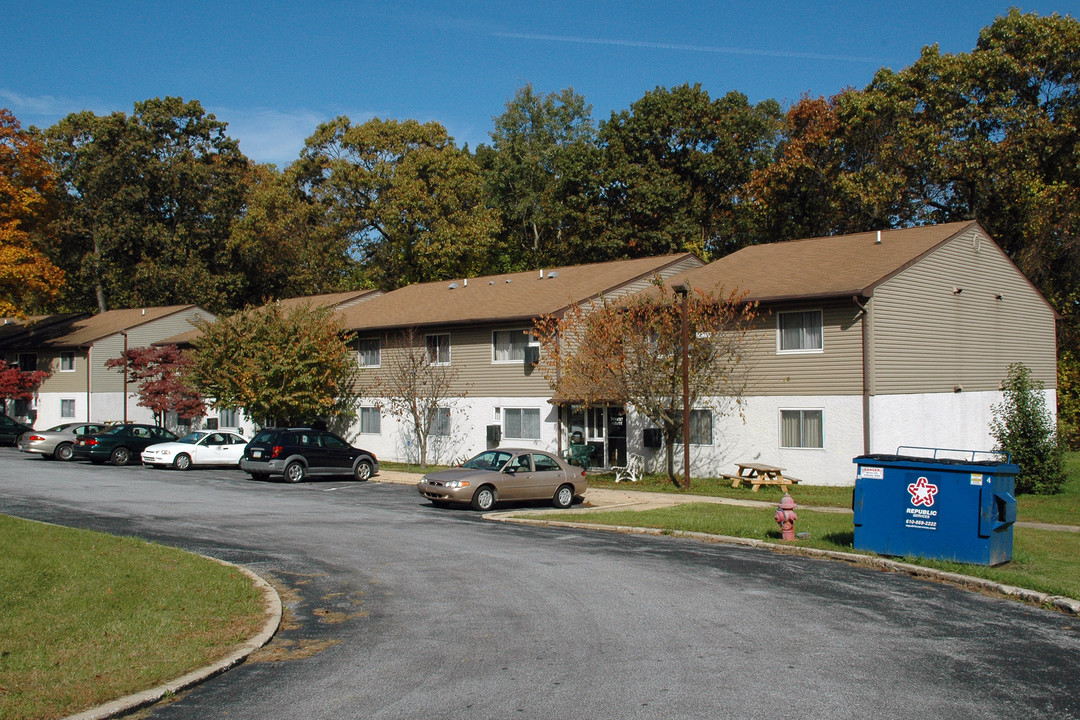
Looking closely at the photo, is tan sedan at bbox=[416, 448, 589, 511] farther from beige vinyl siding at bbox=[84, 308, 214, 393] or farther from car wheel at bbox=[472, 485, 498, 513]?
beige vinyl siding at bbox=[84, 308, 214, 393]

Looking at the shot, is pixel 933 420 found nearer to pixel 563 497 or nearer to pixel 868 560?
pixel 563 497

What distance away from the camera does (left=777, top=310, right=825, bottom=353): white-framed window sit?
2578 cm

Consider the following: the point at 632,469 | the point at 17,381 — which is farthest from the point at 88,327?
the point at 632,469

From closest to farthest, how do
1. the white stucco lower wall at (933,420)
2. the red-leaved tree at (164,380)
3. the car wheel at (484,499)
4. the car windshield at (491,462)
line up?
the car wheel at (484,499) < the car windshield at (491,462) < the white stucco lower wall at (933,420) < the red-leaved tree at (164,380)

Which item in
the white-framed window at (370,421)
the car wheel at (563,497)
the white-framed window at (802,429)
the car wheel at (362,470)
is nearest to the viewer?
the car wheel at (563,497)

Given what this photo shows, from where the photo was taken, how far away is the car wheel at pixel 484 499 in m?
20.9

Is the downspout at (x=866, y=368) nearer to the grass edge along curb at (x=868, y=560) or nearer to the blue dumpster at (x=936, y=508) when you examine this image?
the grass edge along curb at (x=868, y=560)

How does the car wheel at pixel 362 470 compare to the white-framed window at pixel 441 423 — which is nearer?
the car wheel at pixel 362 470

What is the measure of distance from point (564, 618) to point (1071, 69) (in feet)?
122

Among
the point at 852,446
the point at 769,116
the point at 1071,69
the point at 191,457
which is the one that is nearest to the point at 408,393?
the point at 191,457

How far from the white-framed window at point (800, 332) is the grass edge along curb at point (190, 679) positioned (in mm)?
18786

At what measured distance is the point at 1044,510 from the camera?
22.6 meters

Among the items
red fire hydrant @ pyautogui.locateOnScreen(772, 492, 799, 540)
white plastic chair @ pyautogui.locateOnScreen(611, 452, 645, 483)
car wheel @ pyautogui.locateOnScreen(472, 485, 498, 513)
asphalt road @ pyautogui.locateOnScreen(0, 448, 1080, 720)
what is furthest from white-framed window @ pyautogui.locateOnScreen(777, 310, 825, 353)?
asphalt road @ pyautogui.locateOnScreen(0, 448, 1080, 720)

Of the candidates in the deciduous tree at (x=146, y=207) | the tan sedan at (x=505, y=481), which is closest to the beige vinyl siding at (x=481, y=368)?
the tan sedan at (x=505, y=481)
